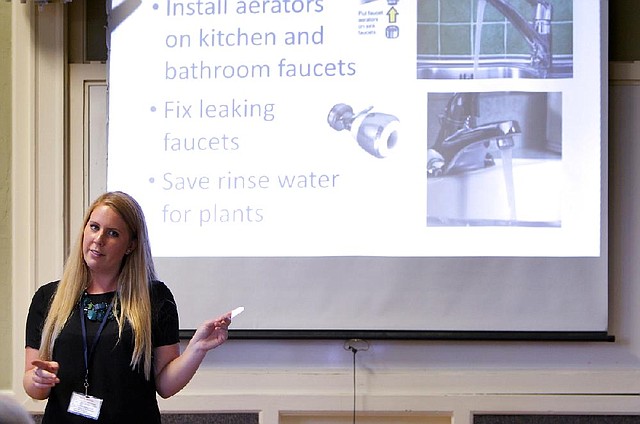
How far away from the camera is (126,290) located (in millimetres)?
2428

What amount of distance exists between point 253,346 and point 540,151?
4.73 ft

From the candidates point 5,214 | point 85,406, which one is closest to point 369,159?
point 5,214

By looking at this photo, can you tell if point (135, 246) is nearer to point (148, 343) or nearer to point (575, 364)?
point (148, 343)


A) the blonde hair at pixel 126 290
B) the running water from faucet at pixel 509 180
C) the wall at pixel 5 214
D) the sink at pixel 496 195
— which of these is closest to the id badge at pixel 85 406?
the blonde hair at pixel 126 290

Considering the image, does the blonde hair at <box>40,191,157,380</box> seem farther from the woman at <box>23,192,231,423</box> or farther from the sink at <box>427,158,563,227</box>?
the sink at <box>427,158,563,227</box>

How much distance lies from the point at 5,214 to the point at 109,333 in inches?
69.9

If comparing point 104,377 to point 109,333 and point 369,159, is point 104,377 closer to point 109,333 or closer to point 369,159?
point 109,333

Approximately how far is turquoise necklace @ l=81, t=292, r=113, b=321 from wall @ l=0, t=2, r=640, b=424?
147 centimetres

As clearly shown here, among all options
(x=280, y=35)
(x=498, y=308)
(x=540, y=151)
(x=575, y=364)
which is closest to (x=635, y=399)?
(x=575, y=364)

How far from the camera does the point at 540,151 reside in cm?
377

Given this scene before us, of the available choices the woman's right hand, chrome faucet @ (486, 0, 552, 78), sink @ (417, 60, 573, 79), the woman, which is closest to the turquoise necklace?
the woman

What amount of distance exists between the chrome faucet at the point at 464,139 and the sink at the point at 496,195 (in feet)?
0.12

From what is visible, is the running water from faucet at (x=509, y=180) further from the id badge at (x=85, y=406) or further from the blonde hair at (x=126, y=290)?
the id badge at (x=85, y=406)

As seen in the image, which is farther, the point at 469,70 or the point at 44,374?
the point at 469,70
